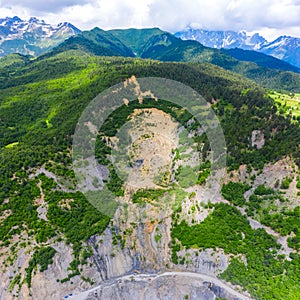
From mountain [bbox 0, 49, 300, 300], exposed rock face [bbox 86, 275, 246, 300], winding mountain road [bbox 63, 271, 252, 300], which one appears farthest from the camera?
mountain [bbox 0, 49, 300, 300]

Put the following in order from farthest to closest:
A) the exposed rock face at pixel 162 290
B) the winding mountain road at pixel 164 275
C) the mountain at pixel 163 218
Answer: the mountain at pixel 163 218 < the exposed rock face at pixel 162 290 < the winding mountain road at pixel 164 275

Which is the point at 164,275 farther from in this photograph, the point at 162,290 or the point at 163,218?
the point at 163,218

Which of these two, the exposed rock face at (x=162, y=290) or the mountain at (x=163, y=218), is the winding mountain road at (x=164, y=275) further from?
the exposed rock face at (x=162, y=290)

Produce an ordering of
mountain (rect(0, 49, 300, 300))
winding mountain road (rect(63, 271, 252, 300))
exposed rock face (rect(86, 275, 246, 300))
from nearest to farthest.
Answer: winding mountain road (rect(63, 271, 252, 300)) → exposed rock face (rect(86, 275, 246, 300)) → mountain (rect(0, 49, 300, 300))

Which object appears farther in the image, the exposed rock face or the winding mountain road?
the exposed rock face

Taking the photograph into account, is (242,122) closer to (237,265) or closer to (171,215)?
(171,215)

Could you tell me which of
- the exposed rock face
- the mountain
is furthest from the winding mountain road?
the exposed rock face

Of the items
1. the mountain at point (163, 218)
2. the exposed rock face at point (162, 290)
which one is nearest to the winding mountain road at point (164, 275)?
the mountain at point (163, 218)

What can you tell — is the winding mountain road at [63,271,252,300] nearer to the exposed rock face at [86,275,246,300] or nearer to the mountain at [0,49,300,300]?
the mountain at [0,49,300,300]

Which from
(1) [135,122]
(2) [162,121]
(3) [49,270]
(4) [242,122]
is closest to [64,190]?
(3) [49,270]
